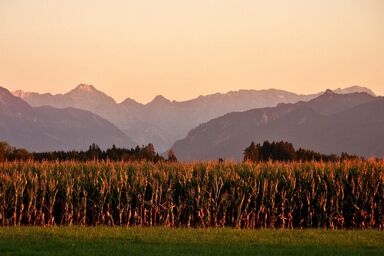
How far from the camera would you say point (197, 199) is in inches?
1341

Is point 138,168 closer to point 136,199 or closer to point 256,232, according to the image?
point 136,199

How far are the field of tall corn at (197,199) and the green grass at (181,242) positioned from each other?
13.2 feet

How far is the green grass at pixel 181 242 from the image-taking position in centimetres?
2303

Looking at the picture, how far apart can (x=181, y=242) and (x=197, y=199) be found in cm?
865

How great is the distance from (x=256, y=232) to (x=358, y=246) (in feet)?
17.0

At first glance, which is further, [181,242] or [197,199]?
[197,199]

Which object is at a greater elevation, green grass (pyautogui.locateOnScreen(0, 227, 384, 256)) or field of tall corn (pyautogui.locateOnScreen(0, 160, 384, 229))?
field of tall corn (pyautogui.locateOnScreen(0, 160, 384, 229))

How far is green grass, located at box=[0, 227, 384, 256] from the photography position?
23.0m

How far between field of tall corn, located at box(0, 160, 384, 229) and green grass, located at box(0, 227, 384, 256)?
4.01m

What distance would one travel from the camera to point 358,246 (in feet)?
83.3

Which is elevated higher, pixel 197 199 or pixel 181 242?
pixel 197 199

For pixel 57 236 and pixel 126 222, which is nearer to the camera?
pixel 57 236

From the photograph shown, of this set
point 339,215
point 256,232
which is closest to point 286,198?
point 339,215

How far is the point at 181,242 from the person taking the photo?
83.6 feet
